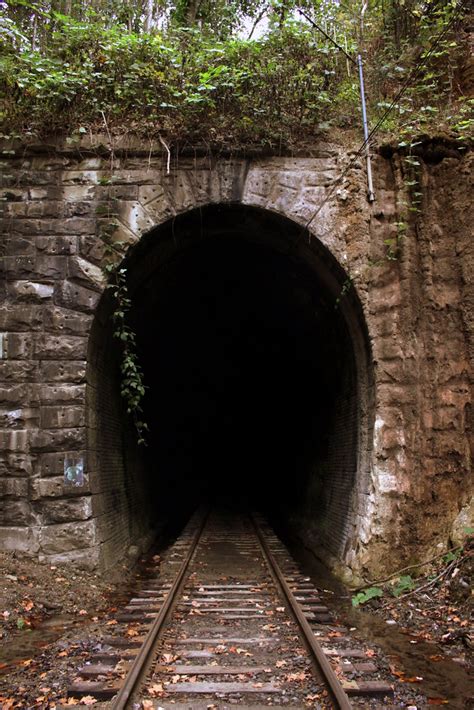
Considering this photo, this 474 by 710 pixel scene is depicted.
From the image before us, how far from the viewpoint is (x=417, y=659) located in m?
4.41

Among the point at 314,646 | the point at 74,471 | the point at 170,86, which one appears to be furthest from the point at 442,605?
the point at 170,86

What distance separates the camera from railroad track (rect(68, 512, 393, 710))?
3529 mm

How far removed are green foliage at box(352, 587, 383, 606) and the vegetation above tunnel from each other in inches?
222

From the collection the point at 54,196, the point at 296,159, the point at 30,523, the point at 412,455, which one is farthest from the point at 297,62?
the point at 30,523

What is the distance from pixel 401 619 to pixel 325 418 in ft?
15.9

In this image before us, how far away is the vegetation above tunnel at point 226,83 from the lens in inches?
277

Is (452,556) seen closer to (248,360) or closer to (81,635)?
(81,635)

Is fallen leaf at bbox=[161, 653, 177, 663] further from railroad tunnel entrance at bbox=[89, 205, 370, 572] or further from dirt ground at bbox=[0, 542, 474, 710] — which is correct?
railroad tunnel entrance at bbox=[89, 205, 370, 572]

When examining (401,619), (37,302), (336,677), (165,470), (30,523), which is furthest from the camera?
(165,470)

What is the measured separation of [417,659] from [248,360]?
12.4 m

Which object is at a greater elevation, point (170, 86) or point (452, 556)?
point (170, 86)

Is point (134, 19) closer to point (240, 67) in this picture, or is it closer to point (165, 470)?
point (240, 67)

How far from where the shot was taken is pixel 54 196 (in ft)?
22.9

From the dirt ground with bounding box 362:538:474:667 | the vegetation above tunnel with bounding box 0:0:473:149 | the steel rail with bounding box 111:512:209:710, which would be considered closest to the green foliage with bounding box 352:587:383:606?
the dirt ground with bounding box 362:538:474:667
